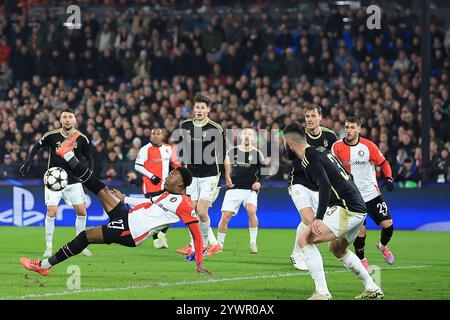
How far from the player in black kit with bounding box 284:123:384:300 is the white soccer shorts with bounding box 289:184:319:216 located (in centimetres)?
285

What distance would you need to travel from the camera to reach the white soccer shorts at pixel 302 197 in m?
13.4

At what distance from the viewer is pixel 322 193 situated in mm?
9938

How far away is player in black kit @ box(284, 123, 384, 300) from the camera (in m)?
10.0

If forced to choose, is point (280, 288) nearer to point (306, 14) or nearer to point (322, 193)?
point (322, 193)

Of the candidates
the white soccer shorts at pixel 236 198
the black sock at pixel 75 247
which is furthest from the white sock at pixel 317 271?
the white soccer shorts at pixel 236 198

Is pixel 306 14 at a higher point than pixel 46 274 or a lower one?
higher

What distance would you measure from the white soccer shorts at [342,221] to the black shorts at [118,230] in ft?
7.90

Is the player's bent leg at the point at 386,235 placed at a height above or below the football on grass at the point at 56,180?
below

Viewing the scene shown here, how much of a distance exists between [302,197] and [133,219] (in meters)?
2.92

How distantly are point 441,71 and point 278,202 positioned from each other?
257 inches

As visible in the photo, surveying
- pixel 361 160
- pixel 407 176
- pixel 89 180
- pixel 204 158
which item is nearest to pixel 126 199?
pixel 89 180

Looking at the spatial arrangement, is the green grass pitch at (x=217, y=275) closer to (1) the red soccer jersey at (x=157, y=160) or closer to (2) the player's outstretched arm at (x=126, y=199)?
(2) the player's outstretched arm at (x=126, y=199)

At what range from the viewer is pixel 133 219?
37.5ft
